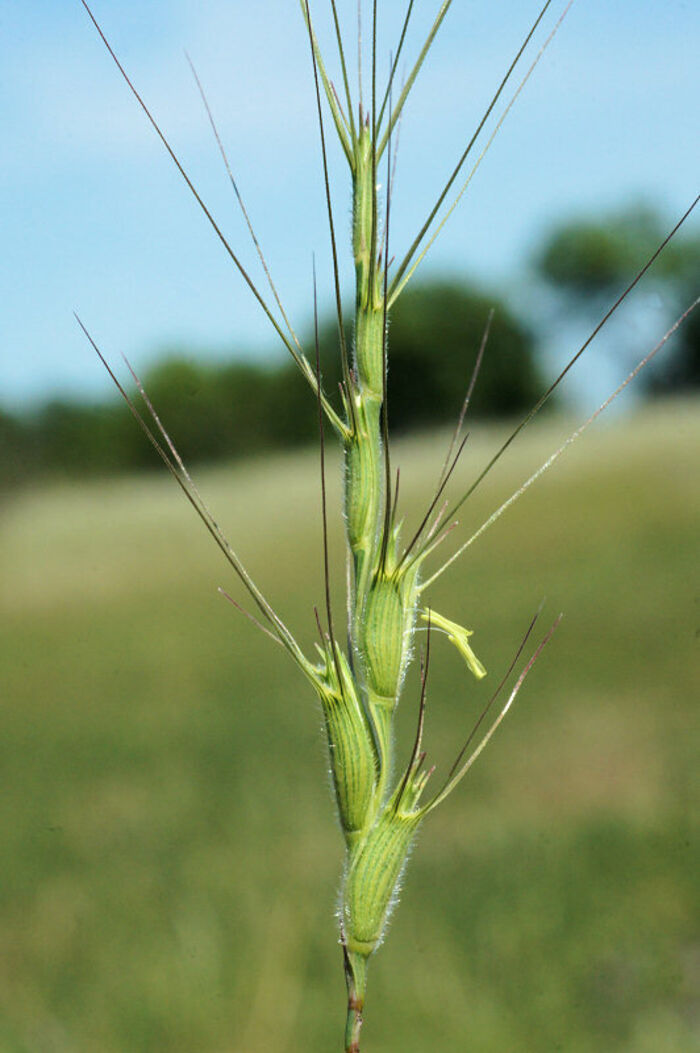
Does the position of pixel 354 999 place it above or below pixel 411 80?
below

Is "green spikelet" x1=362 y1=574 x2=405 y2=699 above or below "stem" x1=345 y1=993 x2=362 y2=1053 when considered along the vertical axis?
above

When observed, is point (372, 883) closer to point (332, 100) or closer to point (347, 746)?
point (347, 746)

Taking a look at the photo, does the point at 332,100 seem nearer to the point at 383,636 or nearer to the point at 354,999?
the point at 383,636

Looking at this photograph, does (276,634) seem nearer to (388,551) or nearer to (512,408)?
(388,551)

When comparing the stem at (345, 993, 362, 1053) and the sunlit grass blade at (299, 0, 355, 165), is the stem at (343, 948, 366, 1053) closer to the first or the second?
the stem at (345, 993, 362, 1053)

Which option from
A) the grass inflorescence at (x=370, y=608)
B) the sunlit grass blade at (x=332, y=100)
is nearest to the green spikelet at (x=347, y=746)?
the grass inflorescence at (x=370, y=608)

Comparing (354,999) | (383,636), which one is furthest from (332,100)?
(354,999)

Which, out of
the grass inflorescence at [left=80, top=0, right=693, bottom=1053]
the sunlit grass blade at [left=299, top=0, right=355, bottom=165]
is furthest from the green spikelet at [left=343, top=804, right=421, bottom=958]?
the sunlit grass blade at [left=299, top=0, right=355, bottom=165]

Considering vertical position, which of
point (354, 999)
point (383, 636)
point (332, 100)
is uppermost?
point (332, 100)

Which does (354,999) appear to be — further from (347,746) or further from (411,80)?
(411,80)

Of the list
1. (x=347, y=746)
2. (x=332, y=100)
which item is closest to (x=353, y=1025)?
(x=347, y=746)

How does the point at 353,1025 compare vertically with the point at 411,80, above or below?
below

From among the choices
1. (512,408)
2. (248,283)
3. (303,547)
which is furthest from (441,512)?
(512,408)
